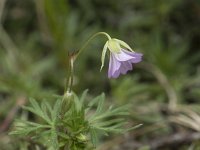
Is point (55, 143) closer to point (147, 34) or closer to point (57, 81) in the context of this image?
point (57, 81)

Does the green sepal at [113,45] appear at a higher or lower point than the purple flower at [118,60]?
higher

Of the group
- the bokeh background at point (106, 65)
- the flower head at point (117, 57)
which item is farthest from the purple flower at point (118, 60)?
the bokeh background at point (106, 65)

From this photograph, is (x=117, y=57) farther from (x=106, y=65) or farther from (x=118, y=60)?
(x=106, y=65)

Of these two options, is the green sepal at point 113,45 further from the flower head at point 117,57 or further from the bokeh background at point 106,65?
the bokeh background at point 106,65

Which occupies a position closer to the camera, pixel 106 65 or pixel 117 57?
pixel 117 57

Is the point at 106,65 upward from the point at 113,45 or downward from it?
upward

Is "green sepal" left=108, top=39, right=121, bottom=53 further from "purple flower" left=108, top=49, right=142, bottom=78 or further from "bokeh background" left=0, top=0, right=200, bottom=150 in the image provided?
"bokeh background" left=0, top=0, right=200, bottom=150

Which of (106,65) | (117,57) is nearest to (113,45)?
(117,57)

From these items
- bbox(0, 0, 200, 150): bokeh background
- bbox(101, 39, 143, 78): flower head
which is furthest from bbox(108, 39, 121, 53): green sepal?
bbox(0, 0, 200, 150): bokeh background
